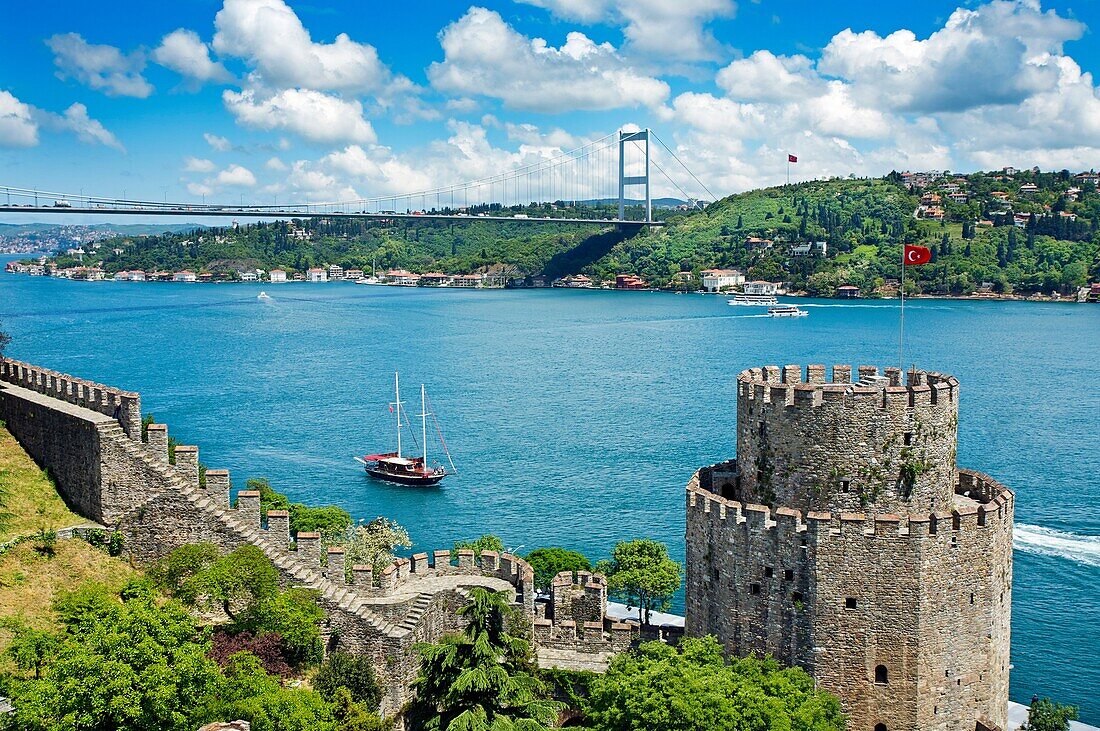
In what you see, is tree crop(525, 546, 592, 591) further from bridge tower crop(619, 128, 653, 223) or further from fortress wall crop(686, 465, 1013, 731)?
bridge tower crop(619, 128, 653, 223)

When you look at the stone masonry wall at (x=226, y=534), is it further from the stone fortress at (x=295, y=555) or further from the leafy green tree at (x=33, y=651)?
the leafy green tree at (x=33, y=651)

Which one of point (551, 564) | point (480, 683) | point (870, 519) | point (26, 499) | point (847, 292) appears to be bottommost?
point (551, 564)

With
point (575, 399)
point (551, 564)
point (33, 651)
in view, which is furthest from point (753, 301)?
point (33, 651)

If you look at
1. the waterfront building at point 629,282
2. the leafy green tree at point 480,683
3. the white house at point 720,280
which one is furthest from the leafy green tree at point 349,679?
the waterfront building at point 629,282

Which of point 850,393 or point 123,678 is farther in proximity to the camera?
point 850,393

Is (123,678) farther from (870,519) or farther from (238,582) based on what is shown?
(870,519)

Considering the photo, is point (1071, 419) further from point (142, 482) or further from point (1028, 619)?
point (142, 482)

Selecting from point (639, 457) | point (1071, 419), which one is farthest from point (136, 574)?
point (1071, 419)
